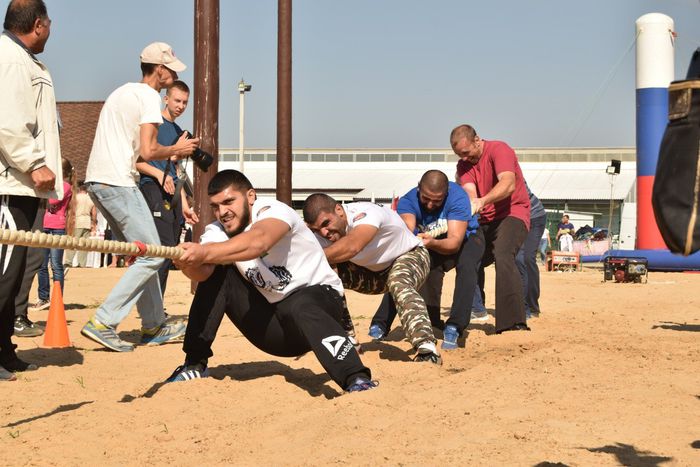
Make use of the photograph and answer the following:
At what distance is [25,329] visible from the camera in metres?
7.46

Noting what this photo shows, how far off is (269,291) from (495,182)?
11.3 ft

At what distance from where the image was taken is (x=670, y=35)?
2156cm

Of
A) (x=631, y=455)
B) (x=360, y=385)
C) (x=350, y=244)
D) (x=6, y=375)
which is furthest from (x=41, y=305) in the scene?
(x=631, y=455)

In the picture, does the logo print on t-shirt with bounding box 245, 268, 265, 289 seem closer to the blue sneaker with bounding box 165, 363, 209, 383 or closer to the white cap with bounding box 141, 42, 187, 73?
the blue sneaker with bounding box 165, 363, 209, 383

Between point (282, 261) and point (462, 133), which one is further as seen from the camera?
point (462, 133)

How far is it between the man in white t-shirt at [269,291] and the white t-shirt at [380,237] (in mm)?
924

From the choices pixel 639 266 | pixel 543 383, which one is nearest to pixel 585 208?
pixel 639 266

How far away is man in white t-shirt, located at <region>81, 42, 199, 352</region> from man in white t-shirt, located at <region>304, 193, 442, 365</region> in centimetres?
123

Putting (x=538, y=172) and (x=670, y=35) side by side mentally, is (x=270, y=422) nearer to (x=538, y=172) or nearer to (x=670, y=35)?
(x=670, y=35)

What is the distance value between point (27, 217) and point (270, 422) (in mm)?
1958

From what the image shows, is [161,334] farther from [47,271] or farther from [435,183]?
[47,271]

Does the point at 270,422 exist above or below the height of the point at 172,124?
below

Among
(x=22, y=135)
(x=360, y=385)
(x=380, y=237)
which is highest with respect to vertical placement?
(x=22, y=135)

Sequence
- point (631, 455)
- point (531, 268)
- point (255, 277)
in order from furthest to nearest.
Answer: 1. point (531, 268)
2. point (255, 277)
3. point (631, 455)
